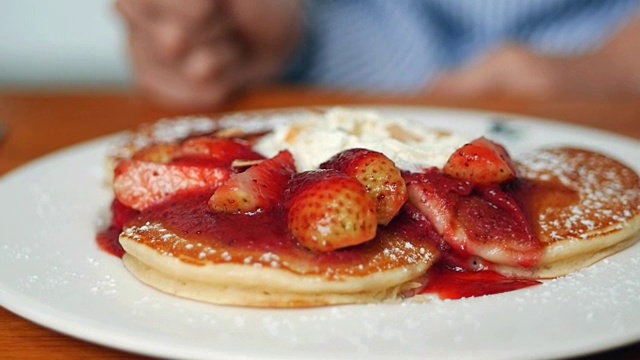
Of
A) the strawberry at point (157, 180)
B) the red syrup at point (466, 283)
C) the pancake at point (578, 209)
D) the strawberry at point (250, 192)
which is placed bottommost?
the red syrup at point (466, 283)

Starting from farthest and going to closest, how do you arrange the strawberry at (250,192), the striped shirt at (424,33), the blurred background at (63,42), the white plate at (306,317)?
1. the blurred background at (63,42)
2. the striped shirt at (424,33)
3. the strawberry at (250,192)
4. the white plate at (306,317)

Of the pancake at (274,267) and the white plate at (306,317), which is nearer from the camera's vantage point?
the white plate at (306,317)

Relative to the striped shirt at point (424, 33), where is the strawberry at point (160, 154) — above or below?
below

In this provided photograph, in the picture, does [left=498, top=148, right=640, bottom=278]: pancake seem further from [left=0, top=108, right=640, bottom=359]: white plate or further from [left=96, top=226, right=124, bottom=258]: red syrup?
[left=96, top=226, right=124, bottom=258]: red syrup

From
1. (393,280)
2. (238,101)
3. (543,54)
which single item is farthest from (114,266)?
(543,54)

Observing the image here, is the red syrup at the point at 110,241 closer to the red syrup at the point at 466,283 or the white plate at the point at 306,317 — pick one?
the white plate at the point at 306,317

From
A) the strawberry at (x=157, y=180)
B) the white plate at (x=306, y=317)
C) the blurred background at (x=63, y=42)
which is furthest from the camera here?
the blurred background at (x=63, y=42)

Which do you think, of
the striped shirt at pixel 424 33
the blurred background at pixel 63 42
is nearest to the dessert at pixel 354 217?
the striped shirt at pixel 424 33

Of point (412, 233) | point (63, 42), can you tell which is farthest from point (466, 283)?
point (63, 42)
